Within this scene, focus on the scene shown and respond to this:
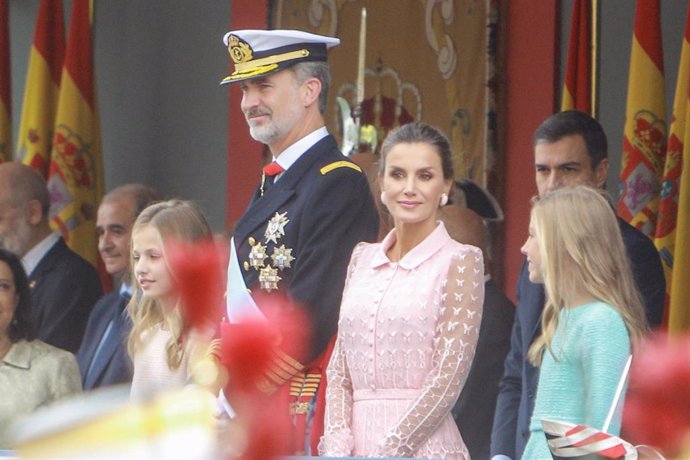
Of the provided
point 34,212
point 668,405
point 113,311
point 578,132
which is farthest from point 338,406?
point 34,212

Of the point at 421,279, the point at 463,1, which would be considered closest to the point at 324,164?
the point at 421,279

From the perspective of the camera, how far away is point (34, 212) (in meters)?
4.76

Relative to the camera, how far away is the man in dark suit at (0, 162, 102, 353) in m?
4.44

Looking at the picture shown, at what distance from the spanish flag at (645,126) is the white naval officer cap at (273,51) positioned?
1.87 metres

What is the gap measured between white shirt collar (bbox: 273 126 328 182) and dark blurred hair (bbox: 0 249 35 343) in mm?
997

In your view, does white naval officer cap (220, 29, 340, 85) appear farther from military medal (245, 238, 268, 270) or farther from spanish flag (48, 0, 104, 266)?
spanish flag (48, 0, 104, 266)

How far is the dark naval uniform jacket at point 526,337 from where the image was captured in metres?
3.17

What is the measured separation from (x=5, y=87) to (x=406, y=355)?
12.5ft

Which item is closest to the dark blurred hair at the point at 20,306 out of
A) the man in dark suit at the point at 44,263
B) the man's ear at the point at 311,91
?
the man in dark suit at the point at 44,263

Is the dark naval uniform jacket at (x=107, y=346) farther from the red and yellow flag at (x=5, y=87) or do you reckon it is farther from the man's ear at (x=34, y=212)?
the red and yellow flag at (x=5, y=87)

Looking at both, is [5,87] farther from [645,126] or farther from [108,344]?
[645,126]

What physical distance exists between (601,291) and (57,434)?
7.31 feet

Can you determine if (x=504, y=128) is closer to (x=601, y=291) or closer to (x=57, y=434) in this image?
(x=601, y=291)

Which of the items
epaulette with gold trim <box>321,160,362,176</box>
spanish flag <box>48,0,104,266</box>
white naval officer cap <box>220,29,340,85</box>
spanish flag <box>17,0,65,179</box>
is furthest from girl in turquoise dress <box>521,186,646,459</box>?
spanish flag <box>17,0,65,179</box>
